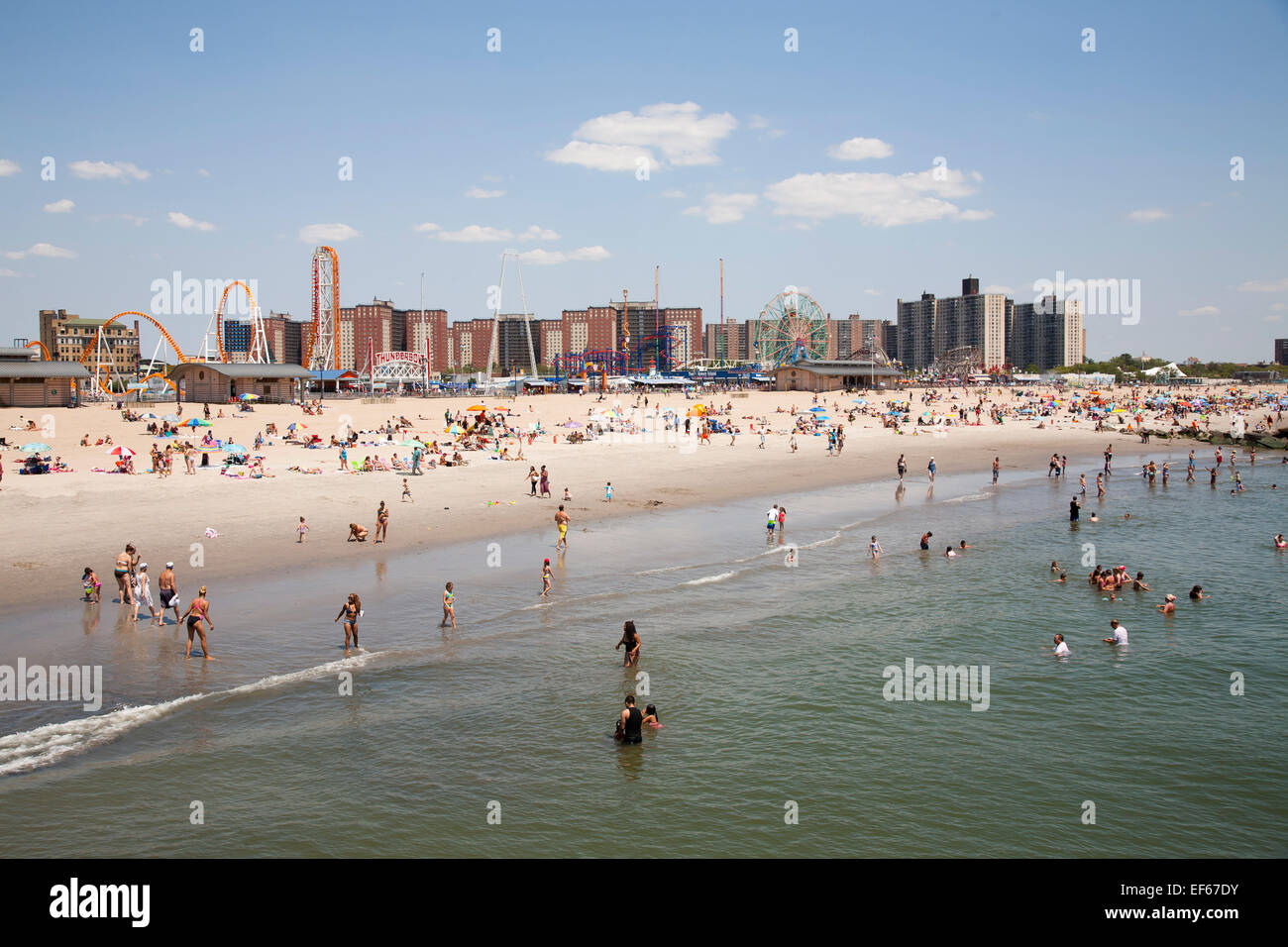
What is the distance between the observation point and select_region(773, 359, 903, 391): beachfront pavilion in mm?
90312

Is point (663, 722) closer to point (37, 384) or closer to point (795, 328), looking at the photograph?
point (37, 384)

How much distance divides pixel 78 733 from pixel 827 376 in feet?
276

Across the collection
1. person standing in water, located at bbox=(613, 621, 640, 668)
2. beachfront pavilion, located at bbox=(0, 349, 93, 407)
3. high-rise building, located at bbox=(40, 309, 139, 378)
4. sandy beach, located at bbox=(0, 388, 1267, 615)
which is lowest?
person standing in water, located at bbox=(613, 621, 640, 668)

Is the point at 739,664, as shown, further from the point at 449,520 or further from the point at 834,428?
the point at 834,428

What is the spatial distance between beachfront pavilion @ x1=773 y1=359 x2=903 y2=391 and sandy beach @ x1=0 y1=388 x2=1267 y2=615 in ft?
83.4

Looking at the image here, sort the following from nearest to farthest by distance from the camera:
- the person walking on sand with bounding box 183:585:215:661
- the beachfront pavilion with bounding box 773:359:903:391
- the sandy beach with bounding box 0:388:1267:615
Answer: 1. the person walking on sand with bounding box 183:585:215:661
2. the sandy beach with bounding box 0:388:1267:615
3. the beachfront pavilion with bounding box 773:359:903:391

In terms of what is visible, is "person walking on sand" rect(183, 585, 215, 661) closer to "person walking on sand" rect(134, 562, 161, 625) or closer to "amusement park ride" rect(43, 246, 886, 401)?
"person walking on sand" rect(134, 562, 161, 625)

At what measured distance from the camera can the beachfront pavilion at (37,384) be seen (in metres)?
49.5

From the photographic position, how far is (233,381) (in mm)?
57094

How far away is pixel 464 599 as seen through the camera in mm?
18922

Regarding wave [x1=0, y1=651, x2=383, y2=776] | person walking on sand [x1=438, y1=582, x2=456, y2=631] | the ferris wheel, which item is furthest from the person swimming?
the ferris wheel

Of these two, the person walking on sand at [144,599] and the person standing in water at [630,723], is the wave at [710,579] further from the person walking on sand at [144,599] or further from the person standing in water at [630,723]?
the person walking on sand at [144,599]
